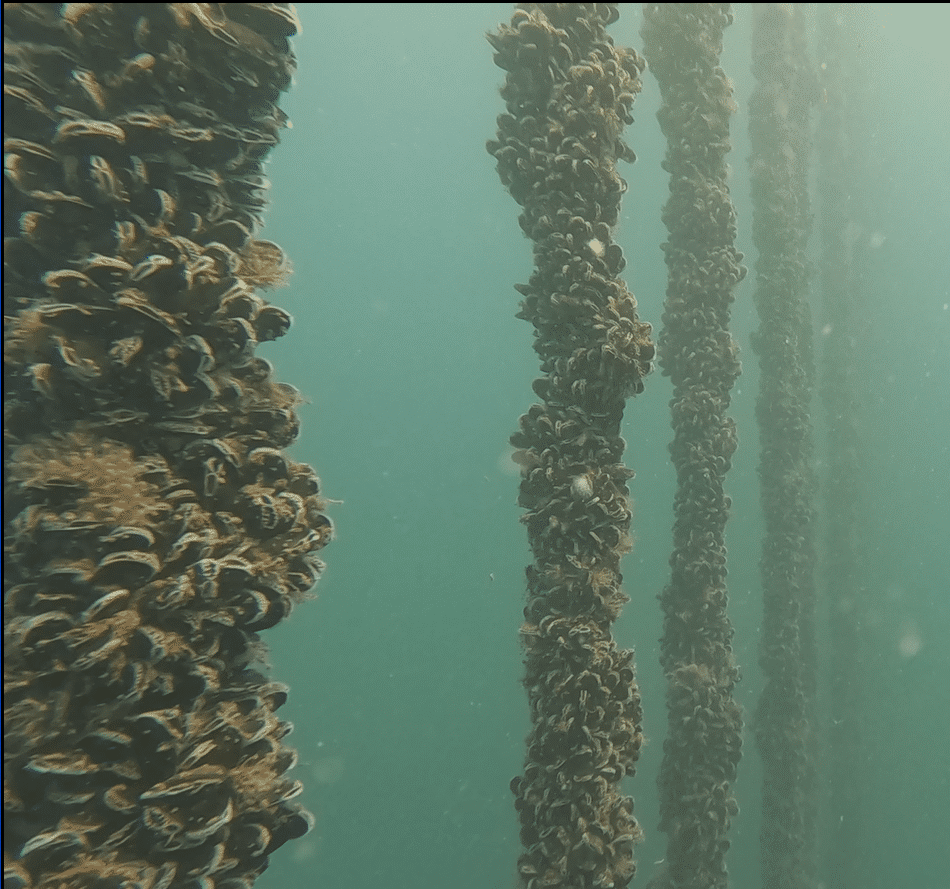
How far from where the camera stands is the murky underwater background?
2217cm

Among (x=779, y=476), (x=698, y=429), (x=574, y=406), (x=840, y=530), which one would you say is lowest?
(x=574, y=406)

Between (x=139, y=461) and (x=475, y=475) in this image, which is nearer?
(x=139, y=461)

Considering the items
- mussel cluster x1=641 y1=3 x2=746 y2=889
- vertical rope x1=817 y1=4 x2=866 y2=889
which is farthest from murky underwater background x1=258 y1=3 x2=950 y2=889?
mussel cluster x1=641 y1=3 x2=746 y2=889

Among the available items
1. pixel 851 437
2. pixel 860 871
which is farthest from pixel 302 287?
pixel 860 871

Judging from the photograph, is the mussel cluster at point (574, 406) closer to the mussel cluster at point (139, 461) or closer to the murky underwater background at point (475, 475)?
the mussel cluster at point (139, 461)

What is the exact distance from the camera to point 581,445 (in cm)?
376

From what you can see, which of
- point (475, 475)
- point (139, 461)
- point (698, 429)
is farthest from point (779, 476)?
point (475, 475)

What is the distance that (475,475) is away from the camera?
1859 inches

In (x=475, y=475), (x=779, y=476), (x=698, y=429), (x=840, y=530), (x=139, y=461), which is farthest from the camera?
(x=475, y=475)

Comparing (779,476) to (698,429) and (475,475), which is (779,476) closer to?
(698,429)

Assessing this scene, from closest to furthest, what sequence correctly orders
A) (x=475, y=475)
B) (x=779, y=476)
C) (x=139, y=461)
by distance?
(x=139, y=461) → (x=779, y=476) → (x=475, y=475)

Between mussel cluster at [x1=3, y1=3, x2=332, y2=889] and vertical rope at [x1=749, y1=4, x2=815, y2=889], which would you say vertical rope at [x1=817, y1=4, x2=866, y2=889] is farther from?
mussel cluster at [x1=3, y1=3, x2=332, y2=889]

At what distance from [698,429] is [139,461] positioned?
5.40 m

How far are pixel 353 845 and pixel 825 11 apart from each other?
36.4 meters
